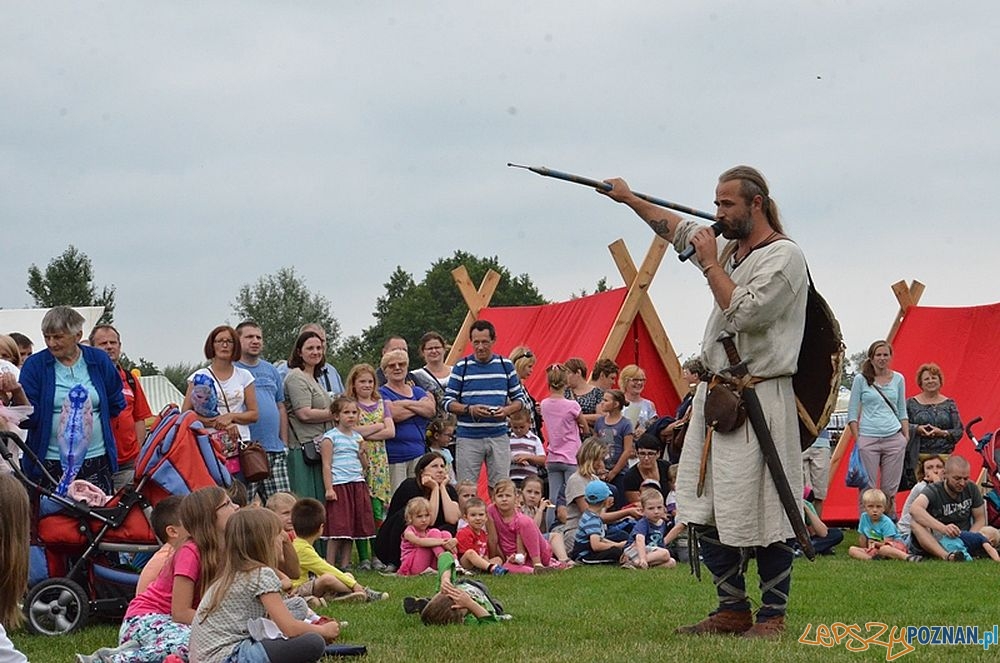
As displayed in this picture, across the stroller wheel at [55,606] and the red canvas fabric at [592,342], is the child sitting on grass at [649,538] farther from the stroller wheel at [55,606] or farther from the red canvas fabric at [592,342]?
the red canvas fabric at [592,342]

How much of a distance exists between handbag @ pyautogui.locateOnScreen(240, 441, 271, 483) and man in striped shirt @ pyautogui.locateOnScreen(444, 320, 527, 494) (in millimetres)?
1955

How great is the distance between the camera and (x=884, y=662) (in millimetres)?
4684

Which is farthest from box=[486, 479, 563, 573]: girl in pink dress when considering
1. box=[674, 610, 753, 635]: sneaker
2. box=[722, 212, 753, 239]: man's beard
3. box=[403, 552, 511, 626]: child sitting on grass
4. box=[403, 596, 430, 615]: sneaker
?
box=[722, 212, 753, 239]: man's beard

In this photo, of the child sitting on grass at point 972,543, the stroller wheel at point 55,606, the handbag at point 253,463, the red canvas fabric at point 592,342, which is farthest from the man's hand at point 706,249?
the red canvas fabric at point 592,342

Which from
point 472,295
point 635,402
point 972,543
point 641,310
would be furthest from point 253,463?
point 472,295

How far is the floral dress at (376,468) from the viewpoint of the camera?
31.0 ft

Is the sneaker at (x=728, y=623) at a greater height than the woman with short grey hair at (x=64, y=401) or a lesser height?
lesser

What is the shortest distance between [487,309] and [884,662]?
456 inches

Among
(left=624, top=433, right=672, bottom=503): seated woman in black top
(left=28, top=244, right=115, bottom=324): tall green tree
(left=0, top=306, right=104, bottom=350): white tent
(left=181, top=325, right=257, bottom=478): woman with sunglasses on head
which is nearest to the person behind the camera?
(left=181, top=325, right=257, bottom=478): woman with sunglasses on head

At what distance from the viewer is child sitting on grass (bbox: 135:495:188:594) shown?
564 cm

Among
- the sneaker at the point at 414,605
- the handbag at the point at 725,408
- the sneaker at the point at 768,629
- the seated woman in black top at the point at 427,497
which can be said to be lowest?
the sneaker at the point at 414,605

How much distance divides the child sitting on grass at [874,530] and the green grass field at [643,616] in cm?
63

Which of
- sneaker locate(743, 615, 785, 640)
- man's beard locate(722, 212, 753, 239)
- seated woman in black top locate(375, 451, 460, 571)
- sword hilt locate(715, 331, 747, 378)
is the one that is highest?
man's beard locate(722, 212, 753, 239)

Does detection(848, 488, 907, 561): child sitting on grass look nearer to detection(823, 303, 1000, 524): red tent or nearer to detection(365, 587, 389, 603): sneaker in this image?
detection(823, 303, 1000, 524): red tent
